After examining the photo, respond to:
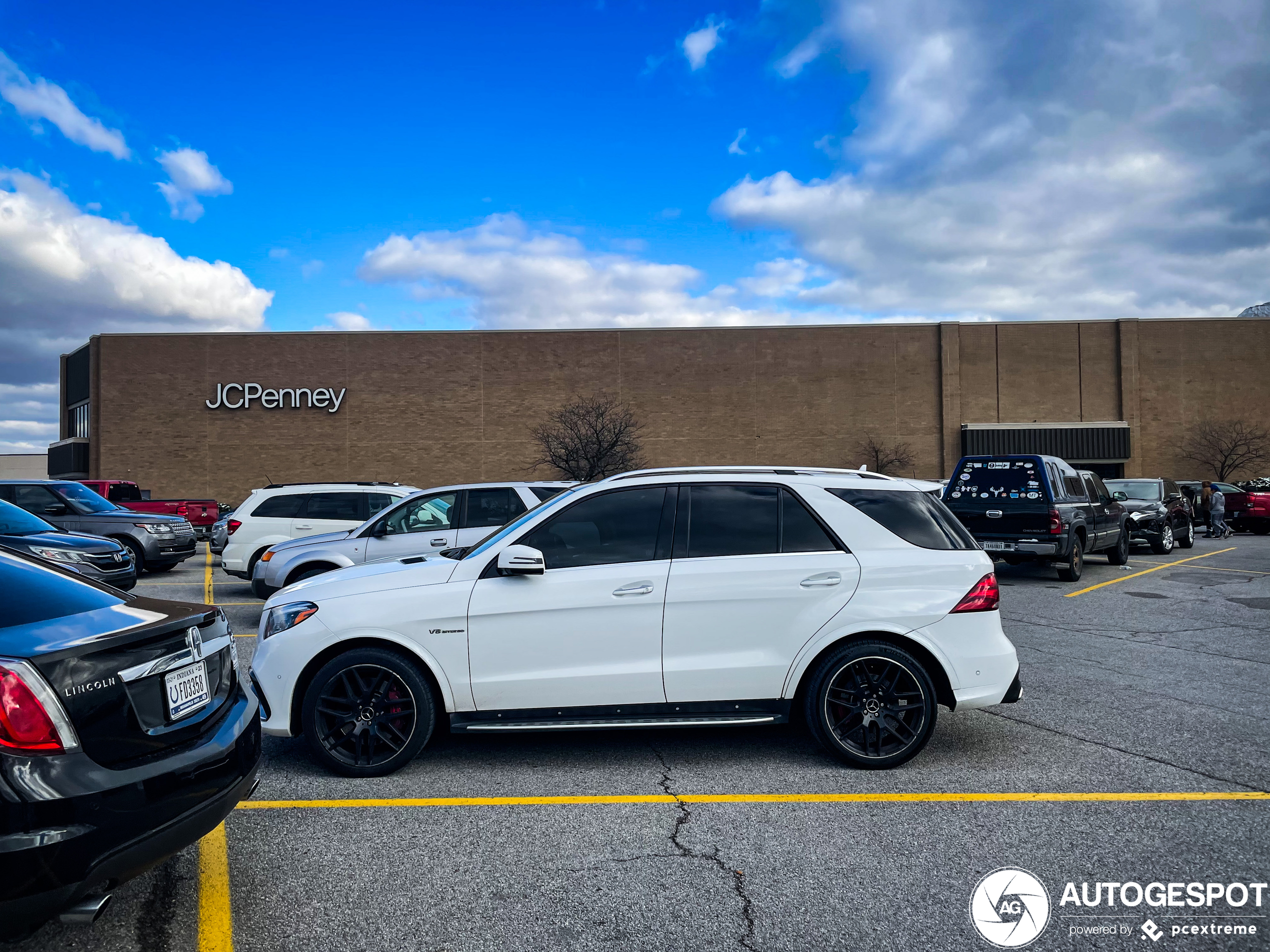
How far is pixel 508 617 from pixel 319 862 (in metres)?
1.55

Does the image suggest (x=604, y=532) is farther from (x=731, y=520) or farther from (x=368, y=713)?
(x=368, y=713)

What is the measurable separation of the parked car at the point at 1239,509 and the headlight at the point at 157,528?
2699cm

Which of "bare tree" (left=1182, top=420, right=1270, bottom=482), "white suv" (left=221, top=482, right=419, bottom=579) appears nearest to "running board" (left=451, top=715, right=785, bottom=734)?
"white suv" (left=221, top=482, right=419, bottom=579)

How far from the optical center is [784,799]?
4.46 m

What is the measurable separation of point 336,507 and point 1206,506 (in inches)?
1092

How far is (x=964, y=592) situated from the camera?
5004 mm

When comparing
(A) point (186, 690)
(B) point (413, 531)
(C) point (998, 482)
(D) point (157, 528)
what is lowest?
(A) point (186, 690)

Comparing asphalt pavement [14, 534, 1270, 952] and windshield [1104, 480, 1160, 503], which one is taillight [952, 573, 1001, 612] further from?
windshield [1104, 480, 1160, 503]

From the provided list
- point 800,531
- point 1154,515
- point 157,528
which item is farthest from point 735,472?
point 1154,515

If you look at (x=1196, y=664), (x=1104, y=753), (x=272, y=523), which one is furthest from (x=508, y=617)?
(x=272, y=523)

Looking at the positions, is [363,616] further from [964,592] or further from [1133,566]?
[1133,566]

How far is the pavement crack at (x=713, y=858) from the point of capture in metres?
3.13

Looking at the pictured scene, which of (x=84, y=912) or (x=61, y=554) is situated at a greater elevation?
(x=61, y=554)

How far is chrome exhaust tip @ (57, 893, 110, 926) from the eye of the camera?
261 centimetres
